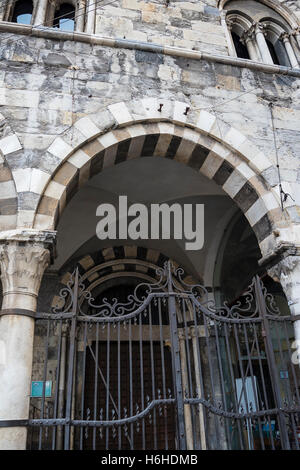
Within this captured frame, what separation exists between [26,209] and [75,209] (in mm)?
2878

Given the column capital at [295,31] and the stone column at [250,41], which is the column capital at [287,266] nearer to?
the stone column at [250,41]

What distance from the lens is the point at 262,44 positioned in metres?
5.93

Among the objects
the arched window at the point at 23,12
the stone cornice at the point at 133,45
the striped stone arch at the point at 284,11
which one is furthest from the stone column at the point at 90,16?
the striped stone arch at the point at 284,11

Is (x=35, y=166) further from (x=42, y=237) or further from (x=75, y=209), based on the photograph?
(x=75, y=209)

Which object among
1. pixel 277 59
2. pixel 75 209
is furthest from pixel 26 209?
pixel 277 59

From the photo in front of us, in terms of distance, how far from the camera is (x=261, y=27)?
6141mm

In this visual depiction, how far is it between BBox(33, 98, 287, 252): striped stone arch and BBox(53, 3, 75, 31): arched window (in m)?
2.21

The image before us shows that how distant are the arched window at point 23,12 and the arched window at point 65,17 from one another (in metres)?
0.40

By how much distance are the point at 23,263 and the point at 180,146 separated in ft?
7.83

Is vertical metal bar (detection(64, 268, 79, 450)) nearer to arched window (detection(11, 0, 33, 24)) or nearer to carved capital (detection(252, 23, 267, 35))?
arched window (detection(11, 0, 33, 24))

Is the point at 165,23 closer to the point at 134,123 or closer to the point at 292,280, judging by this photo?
the point at 134,123

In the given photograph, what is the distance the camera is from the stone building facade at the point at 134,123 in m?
3.60

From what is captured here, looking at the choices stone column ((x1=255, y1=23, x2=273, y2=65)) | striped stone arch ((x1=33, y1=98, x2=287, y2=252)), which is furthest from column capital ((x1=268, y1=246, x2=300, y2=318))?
stone column ((x1=255, y1=23, x2=273, y2=65))

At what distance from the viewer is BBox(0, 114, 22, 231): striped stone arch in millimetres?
3658
